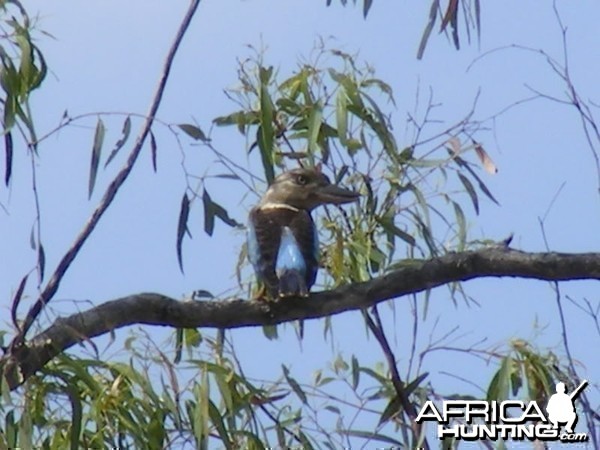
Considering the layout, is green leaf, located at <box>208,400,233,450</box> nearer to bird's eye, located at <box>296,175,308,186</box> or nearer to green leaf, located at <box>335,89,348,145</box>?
green leaf, located at <box>335,89,348,145</box>

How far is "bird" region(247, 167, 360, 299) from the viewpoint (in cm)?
391

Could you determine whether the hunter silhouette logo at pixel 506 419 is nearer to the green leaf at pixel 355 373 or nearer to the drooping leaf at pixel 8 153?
the green leaf at pixel 355 373

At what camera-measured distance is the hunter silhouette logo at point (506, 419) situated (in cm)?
350

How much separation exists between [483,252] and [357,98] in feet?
2.48

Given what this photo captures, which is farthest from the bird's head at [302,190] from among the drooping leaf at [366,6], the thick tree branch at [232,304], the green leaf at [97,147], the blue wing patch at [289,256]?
the thick tree branch at [232,304]

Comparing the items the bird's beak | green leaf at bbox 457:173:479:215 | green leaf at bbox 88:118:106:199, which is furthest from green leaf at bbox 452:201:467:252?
green leaf at bbox 88:118:106:199

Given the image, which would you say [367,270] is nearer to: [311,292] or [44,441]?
[311,292]

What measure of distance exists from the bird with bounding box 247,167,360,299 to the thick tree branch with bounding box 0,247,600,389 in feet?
0.85

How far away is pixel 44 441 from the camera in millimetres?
3582

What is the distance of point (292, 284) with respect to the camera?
12.5ft

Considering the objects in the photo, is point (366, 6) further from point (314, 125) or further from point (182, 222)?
point (182, 222)

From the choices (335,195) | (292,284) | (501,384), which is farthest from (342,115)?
(501,384)

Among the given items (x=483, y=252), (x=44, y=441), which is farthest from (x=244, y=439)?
(x=483, y=252)

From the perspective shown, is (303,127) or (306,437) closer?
(306,437)
